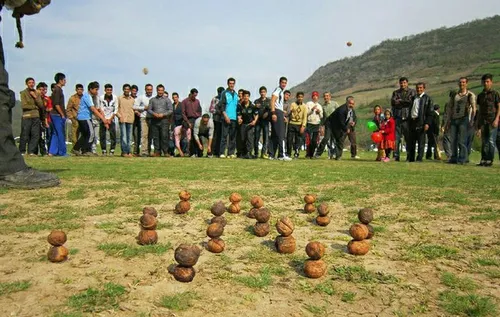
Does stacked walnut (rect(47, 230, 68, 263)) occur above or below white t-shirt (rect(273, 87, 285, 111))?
below

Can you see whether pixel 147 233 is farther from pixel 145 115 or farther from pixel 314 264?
pixel 145 115

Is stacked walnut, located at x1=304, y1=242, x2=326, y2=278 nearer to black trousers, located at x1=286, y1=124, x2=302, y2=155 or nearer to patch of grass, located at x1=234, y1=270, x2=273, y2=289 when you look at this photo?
patch of grass, located at x1=234, y1=270, x2=273, y2=289

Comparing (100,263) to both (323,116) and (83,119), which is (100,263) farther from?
(323,116)

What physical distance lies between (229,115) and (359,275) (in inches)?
476

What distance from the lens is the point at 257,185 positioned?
6973mm

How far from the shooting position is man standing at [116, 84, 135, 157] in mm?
14641

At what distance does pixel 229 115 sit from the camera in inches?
580

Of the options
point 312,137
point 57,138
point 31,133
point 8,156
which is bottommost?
point 8,156

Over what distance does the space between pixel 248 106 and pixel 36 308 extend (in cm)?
1260

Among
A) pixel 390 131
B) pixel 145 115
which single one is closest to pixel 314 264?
pixel 390 131

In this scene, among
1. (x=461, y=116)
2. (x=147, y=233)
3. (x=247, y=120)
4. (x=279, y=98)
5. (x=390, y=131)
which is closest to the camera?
(x=147, y=233)

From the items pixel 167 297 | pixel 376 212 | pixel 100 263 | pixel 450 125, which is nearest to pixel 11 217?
pixel 100 263

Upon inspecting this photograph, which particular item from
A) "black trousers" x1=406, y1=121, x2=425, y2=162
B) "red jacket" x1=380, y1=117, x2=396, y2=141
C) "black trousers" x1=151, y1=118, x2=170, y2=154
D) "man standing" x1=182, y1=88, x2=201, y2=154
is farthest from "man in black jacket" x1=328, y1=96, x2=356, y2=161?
"black trousers" x1=151, y1=118, x2=170, y2=154

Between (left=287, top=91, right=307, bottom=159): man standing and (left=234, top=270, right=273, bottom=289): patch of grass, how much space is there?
1247cm
